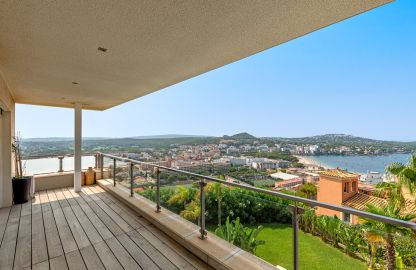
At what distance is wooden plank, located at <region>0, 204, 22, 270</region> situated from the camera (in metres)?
2.49

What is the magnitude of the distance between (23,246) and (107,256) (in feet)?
4.34

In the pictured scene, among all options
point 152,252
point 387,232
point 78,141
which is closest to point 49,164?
point 78,141

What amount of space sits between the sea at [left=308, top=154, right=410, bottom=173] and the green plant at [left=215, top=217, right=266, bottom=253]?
5150 mm

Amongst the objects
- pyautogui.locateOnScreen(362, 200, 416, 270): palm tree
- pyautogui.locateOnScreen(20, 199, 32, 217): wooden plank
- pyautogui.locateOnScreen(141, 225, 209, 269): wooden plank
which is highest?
pyautogui.locateOnScreen(362, 200, 416, 270): palm tree

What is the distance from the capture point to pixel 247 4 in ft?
5.37

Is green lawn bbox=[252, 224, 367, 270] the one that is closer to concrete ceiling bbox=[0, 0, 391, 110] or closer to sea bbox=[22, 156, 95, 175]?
concrete ceiling bbox=[0, 0, 391, 110]

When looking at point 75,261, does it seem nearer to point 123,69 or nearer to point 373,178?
point 123,69

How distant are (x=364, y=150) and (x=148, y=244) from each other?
7.30 metres

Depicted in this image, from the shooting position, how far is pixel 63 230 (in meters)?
3.35

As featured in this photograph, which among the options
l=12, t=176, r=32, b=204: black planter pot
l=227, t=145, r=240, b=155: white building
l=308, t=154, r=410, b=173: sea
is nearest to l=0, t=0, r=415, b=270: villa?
l=12, t=176, r=32, b=204: black planter pot

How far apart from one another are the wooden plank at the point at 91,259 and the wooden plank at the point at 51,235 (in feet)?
0.93

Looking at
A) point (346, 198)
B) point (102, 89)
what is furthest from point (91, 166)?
point (346, 198)

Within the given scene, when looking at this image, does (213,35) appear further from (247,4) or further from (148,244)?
(148,244)

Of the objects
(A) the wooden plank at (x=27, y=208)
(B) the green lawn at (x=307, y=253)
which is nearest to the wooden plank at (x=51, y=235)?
(A) the wooden plank at (x=27, y=208)
